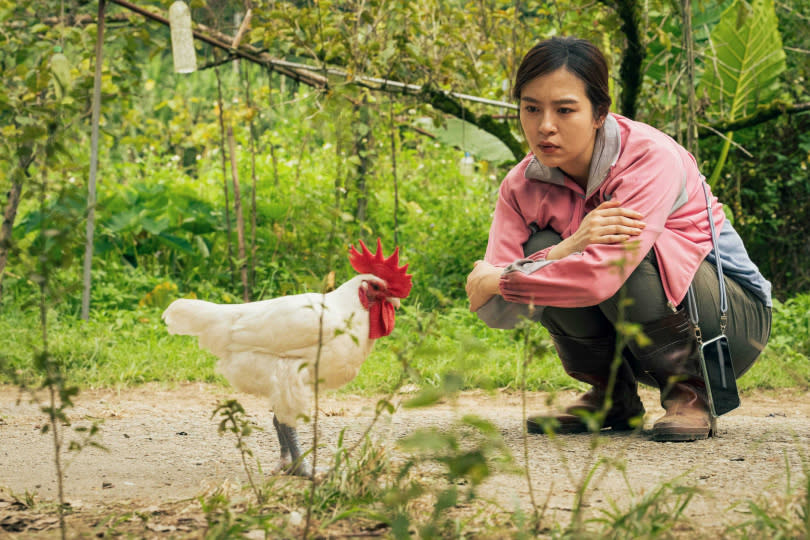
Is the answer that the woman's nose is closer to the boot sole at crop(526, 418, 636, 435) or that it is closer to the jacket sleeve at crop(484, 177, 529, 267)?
the jacket sleeve at crop(484, 177, 529, 267)

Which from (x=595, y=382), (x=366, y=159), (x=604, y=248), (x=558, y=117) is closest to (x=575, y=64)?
(x=558, y=117)

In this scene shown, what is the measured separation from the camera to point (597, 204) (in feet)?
9.71

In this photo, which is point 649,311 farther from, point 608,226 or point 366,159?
point 366,159

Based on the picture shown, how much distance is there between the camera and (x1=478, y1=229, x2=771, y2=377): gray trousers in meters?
2.83

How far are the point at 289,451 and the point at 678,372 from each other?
52.2 inches

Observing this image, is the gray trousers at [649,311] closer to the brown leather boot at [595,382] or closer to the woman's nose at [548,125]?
the brown leather boot at [595,382]

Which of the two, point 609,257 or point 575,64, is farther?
point 575,64

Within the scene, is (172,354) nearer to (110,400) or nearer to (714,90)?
(110,400)

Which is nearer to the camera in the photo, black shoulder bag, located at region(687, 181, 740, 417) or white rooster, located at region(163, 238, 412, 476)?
white rooster, located at region(163, 238, 412, 476)

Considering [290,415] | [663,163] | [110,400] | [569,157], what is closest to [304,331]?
[290,415]

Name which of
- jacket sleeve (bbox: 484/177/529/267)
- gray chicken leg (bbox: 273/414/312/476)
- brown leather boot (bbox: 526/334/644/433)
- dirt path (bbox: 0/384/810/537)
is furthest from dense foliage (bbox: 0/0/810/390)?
gray chicken leg (bbox: 273/414/312/476)

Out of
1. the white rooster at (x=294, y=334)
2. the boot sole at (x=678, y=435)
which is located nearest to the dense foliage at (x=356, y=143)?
the boot sole at (x=678, y=435)

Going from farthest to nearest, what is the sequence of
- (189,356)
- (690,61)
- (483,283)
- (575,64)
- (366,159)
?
(366,159)
(690,61)
(189,356)
(483,283)
(575,64)

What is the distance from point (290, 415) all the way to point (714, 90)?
529 cm
